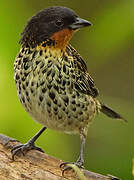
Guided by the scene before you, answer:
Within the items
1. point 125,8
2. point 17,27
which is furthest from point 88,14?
point 125,8

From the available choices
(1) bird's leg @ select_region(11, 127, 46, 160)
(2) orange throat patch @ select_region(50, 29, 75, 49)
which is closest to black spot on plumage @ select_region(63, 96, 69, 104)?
(2) orange throat patch @ select_region(50, 29, 75, 49)

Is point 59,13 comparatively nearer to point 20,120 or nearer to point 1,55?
point 1,55

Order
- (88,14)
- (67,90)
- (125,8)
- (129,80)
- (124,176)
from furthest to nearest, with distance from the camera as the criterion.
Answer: (129,80) < (88,14) < (124,176) < (67,90) < (125,8)

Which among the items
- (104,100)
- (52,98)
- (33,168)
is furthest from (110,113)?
(33,168)

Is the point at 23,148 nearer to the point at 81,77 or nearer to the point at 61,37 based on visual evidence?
the point at 81,77

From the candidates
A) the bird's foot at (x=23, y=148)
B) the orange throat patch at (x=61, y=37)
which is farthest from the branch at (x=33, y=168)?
the orange throat patch at (x=61, y=37)

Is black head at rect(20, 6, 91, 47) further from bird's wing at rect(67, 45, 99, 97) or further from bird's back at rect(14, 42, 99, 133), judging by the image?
bird's wing at rect(67, 45, 99, 97)
